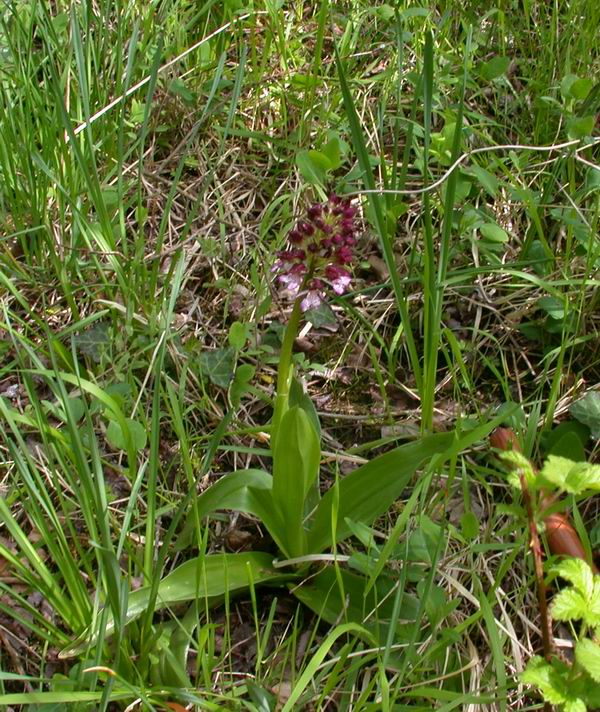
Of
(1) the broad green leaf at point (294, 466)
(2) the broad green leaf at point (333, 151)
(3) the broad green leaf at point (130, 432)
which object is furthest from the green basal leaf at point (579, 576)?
(2) the broad green leaf at point (333, 151)

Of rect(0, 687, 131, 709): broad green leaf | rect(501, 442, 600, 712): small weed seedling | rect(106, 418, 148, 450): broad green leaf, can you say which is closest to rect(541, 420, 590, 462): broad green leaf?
rect(501, 442, 600, 712): small weed seedling

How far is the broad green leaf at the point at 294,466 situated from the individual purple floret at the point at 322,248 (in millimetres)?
236

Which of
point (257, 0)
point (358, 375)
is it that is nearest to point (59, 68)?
point (257, 0)

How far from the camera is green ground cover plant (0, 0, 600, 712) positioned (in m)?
1.43

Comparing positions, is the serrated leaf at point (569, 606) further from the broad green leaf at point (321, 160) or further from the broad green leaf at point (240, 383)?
the broad green leaf at point (321, 160)

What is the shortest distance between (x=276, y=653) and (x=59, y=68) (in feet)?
6.18

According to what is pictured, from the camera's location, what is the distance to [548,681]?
115cm

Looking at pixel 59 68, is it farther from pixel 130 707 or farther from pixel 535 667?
pixel 535 667

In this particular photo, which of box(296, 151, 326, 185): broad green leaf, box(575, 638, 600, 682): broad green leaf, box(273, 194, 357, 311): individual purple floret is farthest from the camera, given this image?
box(296, 151, 326, 185): broad green leaf

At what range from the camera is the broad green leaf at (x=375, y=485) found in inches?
61.2

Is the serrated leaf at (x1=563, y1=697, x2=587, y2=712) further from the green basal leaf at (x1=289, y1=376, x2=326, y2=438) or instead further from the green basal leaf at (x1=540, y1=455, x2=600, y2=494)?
the green basal leaf at (x1=289, y1=376, x2=326, y2=438)

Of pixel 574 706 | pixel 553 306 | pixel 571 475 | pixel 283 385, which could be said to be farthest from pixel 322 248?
pixel 574 706

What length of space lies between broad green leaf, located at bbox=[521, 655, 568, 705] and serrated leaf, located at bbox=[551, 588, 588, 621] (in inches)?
3.5

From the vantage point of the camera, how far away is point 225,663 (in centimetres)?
158
